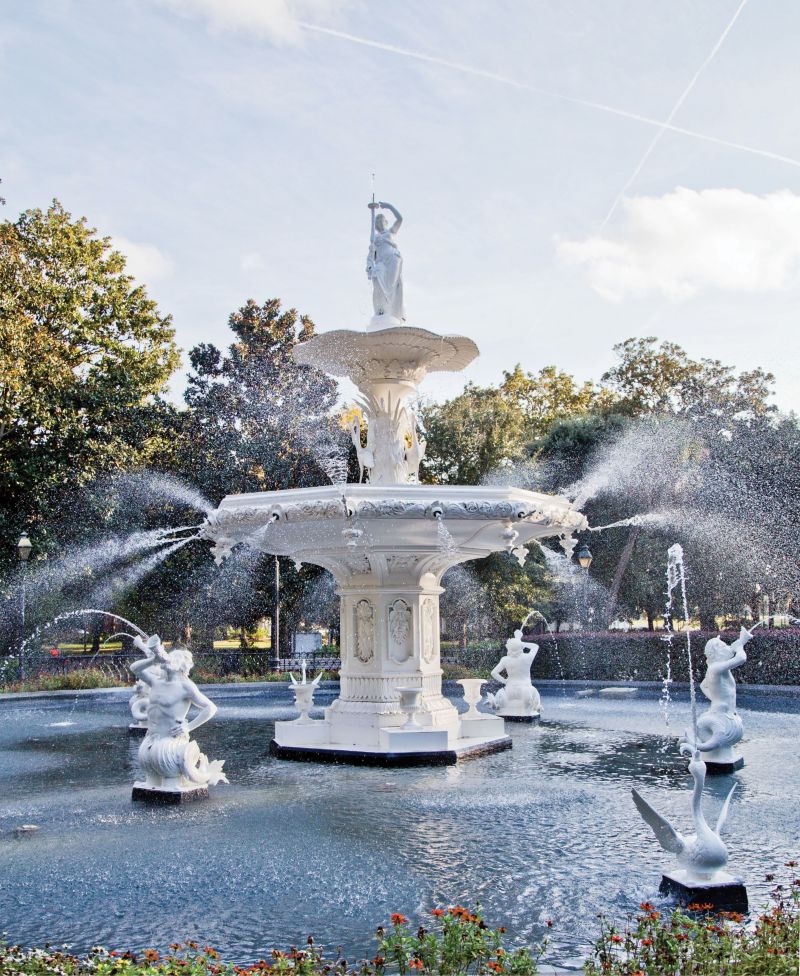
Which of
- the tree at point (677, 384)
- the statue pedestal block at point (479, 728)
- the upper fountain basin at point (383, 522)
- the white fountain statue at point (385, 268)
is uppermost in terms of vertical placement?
the tree at point (677, 384)

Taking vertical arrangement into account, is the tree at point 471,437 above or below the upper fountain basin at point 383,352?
above

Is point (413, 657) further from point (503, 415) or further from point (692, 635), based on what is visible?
point (503, 415)

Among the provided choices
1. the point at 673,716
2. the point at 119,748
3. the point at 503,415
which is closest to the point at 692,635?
the point at 673,716

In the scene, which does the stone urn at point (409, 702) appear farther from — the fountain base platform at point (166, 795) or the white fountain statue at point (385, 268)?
the white fountain statue at point (385, 268)

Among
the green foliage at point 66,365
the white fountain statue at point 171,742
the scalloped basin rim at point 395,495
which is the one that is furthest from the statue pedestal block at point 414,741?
the green foliage at point 66,365

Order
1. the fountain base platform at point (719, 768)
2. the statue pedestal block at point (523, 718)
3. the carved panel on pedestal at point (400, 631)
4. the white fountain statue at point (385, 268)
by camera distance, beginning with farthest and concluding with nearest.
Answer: the statue pedestal block at point (523, 718) → the white fountain statue at point (385, 268) → the carved panel on pedestal at point (400, 631) → the fountain base platform at point (719, 768)

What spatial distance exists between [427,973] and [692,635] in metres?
21.7

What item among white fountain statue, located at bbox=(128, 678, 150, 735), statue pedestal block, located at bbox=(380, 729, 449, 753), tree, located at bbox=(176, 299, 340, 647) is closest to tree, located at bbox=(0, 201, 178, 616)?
tree, located at bbox=(176, 299, 340, 647)

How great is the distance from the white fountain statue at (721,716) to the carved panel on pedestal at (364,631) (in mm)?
4264

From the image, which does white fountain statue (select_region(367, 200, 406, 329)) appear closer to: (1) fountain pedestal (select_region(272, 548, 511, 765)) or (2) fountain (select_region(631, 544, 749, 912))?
(1) fountain pedestal (select_region(272, 548, 511, 765))

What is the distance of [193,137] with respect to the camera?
7.76 meters

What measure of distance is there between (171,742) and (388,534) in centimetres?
372

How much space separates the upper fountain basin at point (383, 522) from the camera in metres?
11.0

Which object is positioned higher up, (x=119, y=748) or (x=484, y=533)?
(x=484, y=533)
